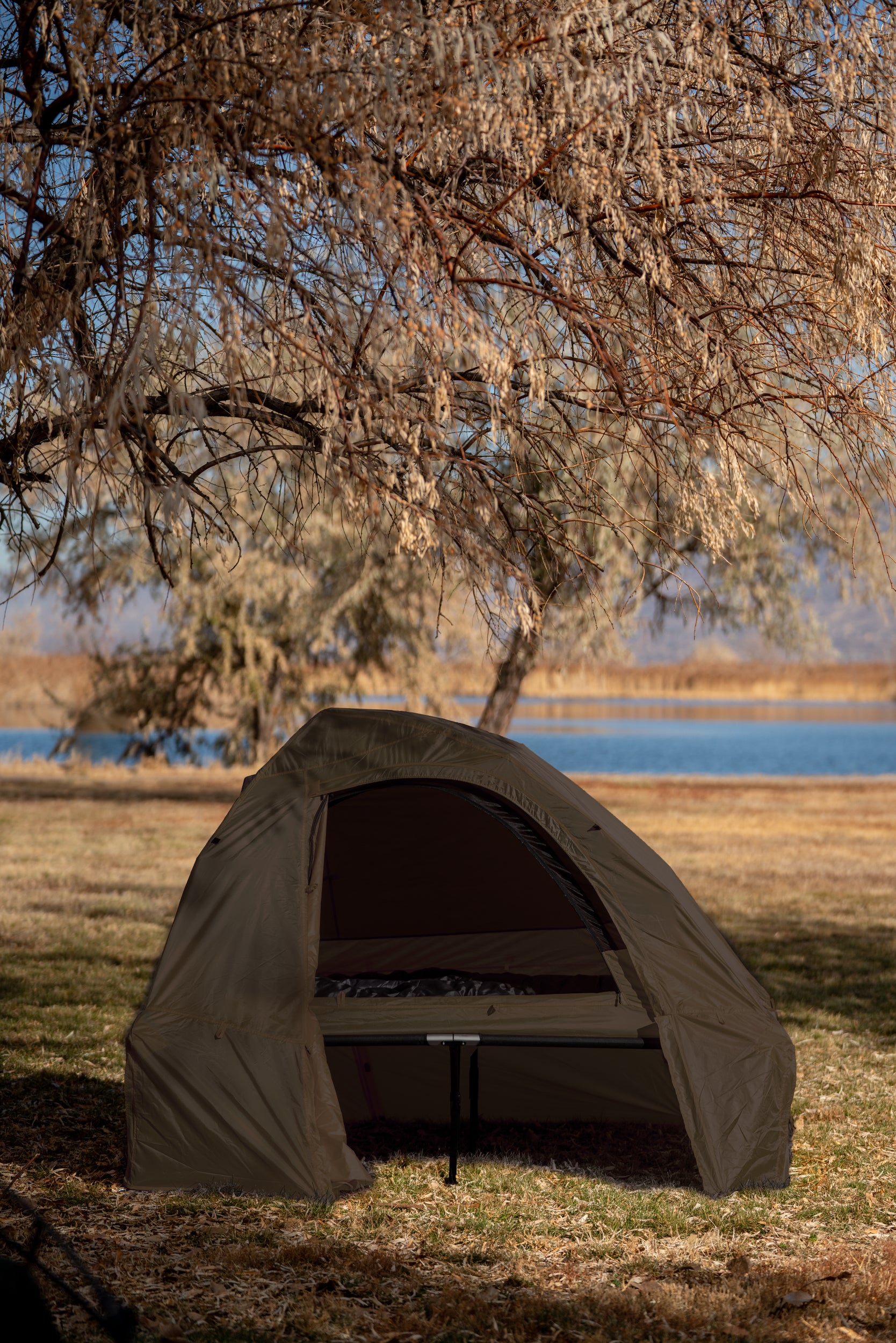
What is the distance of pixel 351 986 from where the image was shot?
214 inches

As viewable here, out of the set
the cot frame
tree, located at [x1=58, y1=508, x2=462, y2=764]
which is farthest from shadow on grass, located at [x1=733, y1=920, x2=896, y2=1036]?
tree, located at [x1=58, y1=508, x2=462, y2=764]

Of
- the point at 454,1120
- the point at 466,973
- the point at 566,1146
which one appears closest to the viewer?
the point at 454,1120

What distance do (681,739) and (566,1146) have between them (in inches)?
1875

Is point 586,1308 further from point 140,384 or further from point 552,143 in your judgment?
point 552,143

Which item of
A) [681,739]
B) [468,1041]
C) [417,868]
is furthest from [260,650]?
[681,739]

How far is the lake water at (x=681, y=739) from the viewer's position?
108ft

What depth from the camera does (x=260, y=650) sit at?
21328 mm

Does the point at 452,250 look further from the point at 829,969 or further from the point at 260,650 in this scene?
the point at 260,650

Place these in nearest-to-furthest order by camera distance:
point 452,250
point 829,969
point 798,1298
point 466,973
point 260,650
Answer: point 798,1298
point 452,250
point 466,973
point 829,969
point 260,650

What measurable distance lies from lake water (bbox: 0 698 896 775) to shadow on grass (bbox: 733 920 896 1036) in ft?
13.2

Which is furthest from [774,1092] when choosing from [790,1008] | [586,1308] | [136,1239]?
[790,1008]

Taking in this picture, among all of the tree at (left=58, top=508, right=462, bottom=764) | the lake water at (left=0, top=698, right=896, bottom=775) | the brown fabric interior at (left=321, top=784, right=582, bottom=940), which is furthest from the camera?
the lake water at (left=0, top=698, right=896, bottom=775)

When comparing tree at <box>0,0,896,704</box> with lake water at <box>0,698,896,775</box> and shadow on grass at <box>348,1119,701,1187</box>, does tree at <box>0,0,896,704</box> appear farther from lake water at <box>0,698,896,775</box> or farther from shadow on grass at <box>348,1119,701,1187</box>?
lake water at <box>0,698,896,775</box>

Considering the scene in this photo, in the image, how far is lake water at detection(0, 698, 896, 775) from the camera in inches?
1298
